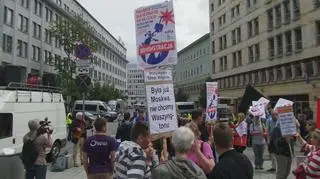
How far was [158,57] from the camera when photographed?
7.74 meters

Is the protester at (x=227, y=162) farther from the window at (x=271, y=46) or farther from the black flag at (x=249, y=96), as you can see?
the window at (x=271, y=46)

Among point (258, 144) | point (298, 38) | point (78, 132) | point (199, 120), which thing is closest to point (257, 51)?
point (298, 38)

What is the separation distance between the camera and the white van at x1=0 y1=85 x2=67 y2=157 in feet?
44.3

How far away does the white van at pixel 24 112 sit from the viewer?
44.3 ft

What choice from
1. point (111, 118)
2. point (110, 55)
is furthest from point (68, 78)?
point (110, 55)

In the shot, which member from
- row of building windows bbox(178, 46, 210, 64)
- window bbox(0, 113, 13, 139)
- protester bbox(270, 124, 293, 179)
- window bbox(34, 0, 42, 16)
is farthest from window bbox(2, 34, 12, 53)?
protester bbox(270, 124, 293, 179)

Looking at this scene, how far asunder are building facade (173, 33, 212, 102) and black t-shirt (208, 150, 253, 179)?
82816 millimetres

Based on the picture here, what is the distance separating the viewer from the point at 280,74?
51844 mm

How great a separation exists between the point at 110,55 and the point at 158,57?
12678cm

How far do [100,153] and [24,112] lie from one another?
804 centimetres

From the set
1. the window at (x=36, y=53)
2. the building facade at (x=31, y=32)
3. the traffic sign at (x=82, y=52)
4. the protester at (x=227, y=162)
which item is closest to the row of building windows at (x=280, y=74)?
the building facade at (x=31, y=32)

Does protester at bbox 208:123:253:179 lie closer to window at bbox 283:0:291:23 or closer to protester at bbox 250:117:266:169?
protester at bbox 250:117:266:169

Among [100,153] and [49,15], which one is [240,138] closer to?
[100,153]

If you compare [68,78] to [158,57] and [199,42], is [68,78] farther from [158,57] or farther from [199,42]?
[158,57]
